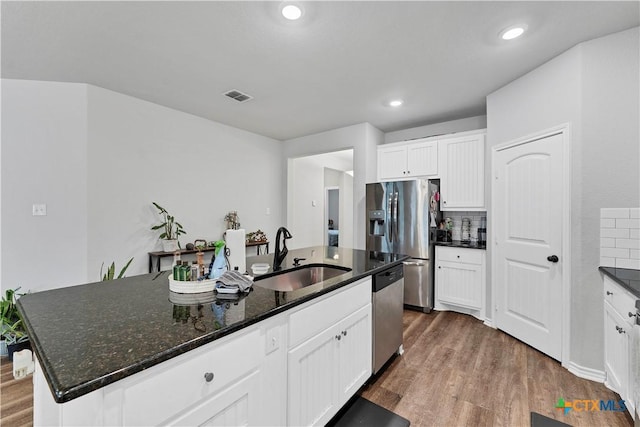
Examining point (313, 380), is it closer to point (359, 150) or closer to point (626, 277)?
point (626, 277)

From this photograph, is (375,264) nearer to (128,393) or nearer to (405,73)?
(128,393)

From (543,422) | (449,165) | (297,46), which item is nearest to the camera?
(543,422)

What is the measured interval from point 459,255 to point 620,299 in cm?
170

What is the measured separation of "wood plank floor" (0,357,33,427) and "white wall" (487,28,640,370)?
3.83 m

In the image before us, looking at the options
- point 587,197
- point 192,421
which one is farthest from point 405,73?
point 192,421

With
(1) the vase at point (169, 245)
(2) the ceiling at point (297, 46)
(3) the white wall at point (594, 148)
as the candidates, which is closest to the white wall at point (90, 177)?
(1) the vase at point (169, 245)

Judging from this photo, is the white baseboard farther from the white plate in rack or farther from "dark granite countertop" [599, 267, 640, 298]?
the white plate in rack

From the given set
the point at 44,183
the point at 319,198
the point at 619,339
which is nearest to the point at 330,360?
the point at 619,339

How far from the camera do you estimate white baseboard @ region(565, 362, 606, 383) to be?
2086mm

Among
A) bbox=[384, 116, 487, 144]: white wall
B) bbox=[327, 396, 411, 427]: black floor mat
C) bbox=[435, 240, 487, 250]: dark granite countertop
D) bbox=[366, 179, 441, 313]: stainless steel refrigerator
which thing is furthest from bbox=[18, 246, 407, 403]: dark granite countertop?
bbox=[384, 116, 487, 144]: white wall

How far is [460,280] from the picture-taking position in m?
3.44

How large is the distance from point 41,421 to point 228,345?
0.77 meters

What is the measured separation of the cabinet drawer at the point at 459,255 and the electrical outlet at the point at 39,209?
4368 millimetres

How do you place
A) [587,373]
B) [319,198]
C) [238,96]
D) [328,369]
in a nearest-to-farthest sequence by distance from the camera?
[328,369], [587,373], [238,96], [319,198]
